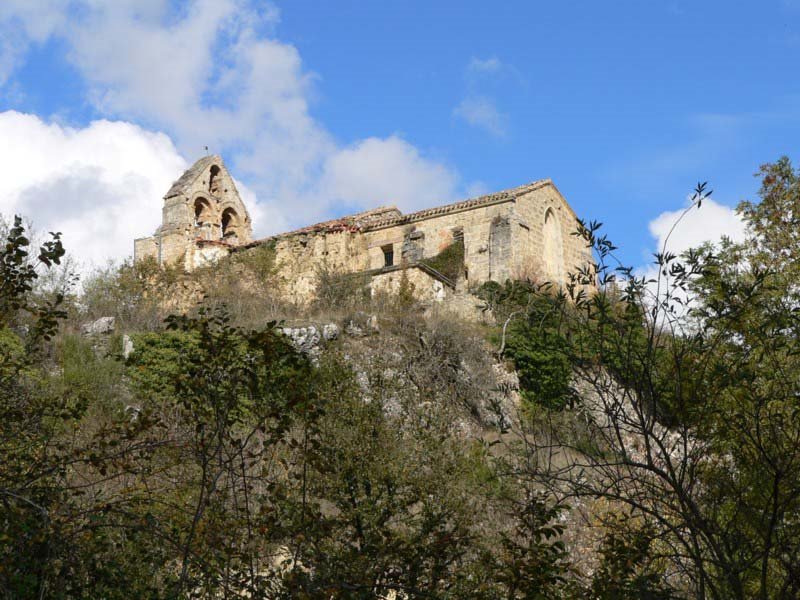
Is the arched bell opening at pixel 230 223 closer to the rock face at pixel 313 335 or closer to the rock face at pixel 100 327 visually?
the rock face at pixel 100 327

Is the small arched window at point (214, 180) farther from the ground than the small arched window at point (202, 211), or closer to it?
farther from the ground

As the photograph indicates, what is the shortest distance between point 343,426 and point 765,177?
9260mm

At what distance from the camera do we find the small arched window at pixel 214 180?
117 feet

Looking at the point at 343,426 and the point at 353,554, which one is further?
the point at 343,426

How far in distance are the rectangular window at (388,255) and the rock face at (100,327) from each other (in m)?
10.2

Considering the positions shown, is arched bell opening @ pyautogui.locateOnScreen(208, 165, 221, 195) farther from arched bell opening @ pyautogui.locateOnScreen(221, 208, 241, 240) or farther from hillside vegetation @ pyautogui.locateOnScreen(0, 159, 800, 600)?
hillside vegetation @ pyautogui.locateOnScreen(0, 159, 800, 600)

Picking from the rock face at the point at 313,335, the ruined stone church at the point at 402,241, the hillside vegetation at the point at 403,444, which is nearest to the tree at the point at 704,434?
the hillside vegetation at the point at 403,444

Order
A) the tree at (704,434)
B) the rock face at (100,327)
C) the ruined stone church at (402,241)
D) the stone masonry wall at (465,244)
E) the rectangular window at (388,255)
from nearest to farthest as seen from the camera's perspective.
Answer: the tree at (704,434) < the rock face at (100,327) < the ruined stone church at (402,241) < the stone masonry wall at (465,244) < the rectangular window at (388,255)

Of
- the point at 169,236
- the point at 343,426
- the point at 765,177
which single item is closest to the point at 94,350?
the point at 169,236

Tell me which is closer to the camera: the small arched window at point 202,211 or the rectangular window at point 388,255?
the rectangular window at point 388,255

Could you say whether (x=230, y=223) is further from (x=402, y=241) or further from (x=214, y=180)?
(x=402, y=241)

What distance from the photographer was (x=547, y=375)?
949 inches

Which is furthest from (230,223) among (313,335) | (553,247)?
(553,247)

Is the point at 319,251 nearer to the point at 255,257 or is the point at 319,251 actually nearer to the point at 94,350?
the point at 255,257
